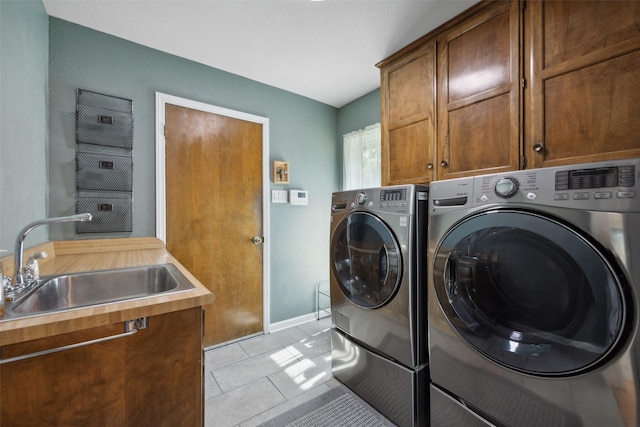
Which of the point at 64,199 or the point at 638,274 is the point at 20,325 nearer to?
the point at 64,199

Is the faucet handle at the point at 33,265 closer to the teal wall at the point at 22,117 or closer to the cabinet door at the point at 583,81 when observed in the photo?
the teal wall at the point at 22,117

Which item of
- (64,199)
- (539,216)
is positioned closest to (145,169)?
(64,199)

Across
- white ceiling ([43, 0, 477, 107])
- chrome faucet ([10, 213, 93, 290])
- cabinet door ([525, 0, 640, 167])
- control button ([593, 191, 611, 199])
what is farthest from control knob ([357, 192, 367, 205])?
chrome faucet ([10, 213, 93, 290])

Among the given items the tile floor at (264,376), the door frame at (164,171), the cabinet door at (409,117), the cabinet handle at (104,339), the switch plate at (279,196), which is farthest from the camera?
the switch plate at (279,196)

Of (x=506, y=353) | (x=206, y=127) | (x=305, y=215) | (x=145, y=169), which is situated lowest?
(x=506, y=353)

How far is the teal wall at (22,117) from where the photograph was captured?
3.74 feet

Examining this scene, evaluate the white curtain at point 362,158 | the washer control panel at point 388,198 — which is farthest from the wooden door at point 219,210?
the washer control panel at point 388,198

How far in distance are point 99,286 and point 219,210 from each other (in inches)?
45.3

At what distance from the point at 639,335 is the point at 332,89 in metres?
2.66

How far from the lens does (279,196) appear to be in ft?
8.91

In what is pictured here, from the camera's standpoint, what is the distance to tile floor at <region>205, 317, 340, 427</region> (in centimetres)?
161

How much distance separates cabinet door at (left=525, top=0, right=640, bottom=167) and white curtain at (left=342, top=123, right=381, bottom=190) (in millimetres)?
1461

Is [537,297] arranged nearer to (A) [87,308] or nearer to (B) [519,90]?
(B) [519,90]

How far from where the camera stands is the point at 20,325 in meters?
0.70
